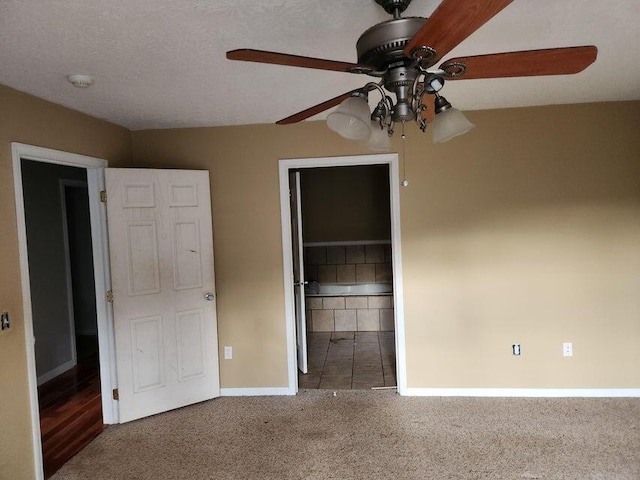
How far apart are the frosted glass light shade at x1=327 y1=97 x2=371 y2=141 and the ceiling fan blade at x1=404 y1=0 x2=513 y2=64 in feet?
0.87

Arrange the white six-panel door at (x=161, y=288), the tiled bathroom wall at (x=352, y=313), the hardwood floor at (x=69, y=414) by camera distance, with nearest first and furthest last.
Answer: the hardwood floor at (x=69, y=414), the white six-panel door at (x=161, y=288), the tiled bathroom wall at (x=352, y=313)

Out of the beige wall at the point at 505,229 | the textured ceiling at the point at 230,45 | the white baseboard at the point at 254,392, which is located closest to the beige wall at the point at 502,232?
the beige wall at the point at 505,229

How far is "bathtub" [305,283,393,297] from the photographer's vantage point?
563 centimetres

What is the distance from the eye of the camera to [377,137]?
1.64 metres

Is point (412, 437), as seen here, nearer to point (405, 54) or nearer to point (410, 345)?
point (410, 345)

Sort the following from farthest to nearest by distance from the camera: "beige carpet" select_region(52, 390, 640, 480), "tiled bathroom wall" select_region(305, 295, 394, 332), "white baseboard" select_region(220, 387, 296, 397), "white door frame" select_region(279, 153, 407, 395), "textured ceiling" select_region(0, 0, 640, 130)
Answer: "tiled bathroom wall" select_region(305, 295, 394, 332) < "white baseboard" select_region(220, 387, 296, 397) < "white door frame" select_region(279, 153, 407, 395) < "beige carpet" select_region(52, 390, 640, 480) < "textured ceiling" select_region(0, 0, 640, 130)

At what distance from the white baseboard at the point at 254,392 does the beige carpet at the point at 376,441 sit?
124mm

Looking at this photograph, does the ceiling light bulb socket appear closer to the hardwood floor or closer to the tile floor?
the tile floor

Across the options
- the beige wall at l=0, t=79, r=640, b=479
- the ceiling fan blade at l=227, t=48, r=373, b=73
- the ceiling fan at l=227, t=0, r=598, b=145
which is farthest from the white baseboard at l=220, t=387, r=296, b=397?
the ceiling fan blade at l=227, t=48, r=373, b=73

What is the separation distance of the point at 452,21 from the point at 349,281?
4.86 metres

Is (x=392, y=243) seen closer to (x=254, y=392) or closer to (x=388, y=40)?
(x=254, y=392)

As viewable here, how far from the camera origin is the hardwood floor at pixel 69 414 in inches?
116

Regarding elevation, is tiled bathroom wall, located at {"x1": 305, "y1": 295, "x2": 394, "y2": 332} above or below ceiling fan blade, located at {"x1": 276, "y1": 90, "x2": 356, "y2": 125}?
below

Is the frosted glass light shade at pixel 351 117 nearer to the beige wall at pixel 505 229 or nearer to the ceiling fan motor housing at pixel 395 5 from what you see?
the ceiling fan motor housing at pixel 395 5
